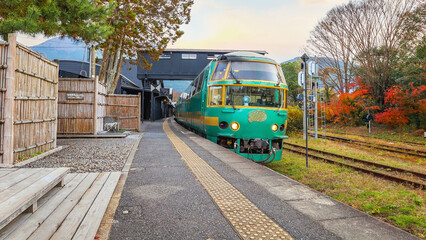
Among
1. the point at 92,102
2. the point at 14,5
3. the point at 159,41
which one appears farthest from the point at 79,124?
the point at 159,41

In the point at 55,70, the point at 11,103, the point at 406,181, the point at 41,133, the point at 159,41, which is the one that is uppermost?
the point at 159,41

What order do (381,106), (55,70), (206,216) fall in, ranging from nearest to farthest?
1. (206,216)
2. (55,70)
3. (381,106)

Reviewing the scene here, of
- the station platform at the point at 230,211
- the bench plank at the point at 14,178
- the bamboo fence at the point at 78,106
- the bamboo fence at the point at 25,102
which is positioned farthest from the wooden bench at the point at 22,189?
the bamboo fence at the point at 78,106

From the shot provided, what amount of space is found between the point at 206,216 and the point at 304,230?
100 centimetres

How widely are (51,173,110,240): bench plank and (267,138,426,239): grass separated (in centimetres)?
356

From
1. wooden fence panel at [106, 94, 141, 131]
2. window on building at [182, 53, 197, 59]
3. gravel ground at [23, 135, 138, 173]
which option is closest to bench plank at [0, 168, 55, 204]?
gravel ground at [23, 135, 138, 173]

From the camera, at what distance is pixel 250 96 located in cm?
770

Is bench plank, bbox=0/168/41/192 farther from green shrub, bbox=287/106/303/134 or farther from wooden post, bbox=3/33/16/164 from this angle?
green shrub, bbox=287/106/303/134

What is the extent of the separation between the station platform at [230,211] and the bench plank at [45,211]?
64 cm

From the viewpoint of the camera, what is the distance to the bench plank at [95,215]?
2324 millimetres

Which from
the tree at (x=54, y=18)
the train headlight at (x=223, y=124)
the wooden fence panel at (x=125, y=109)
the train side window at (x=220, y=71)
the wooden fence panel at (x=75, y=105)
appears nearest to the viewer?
the tree at (x=54, y=18)

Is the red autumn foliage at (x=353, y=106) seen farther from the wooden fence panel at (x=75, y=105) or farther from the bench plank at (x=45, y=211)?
the bench plank at (x=45, y=211)

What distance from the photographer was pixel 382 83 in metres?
21.0

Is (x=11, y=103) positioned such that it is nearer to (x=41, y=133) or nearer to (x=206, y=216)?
(x=41, y=133)
